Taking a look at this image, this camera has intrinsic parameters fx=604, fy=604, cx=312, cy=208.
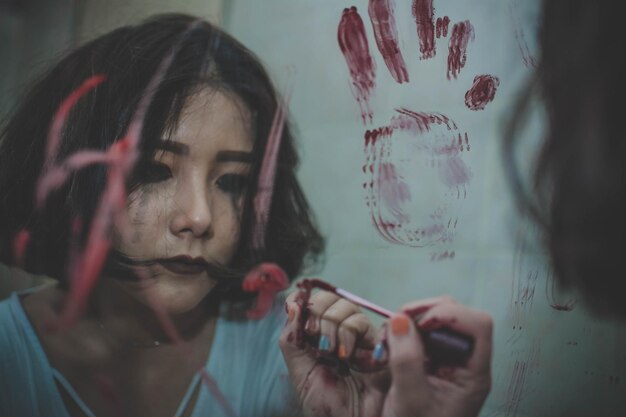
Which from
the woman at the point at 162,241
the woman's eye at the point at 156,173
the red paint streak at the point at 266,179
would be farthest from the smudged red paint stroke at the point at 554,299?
the woman's eye at the point at 156,173

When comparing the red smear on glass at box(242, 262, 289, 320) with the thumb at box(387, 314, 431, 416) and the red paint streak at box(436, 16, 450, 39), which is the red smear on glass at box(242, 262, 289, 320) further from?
the red paint streak at box(436, 16, 450, 39)

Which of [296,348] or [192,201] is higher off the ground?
[192,201]

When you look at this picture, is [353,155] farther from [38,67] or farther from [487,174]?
[38,67]

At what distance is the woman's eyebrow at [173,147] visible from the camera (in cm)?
74

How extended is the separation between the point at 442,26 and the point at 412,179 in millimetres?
178

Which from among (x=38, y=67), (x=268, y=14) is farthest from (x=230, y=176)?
(x=38, y=67)

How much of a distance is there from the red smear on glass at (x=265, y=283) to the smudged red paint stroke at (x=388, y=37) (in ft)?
0.92

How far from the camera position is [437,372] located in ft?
2.09

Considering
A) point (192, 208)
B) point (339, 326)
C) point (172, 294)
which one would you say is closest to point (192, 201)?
point (192, 208)

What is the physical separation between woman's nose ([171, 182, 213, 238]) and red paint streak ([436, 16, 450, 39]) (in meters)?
0.33

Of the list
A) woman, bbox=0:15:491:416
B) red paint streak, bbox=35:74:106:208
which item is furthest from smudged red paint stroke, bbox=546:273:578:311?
red paint streak, bbox=35:74:106:208

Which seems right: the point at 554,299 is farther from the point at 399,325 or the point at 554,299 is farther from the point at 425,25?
the point at 425,25

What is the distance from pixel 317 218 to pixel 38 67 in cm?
45

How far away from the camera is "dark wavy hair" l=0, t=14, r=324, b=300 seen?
765 mm
